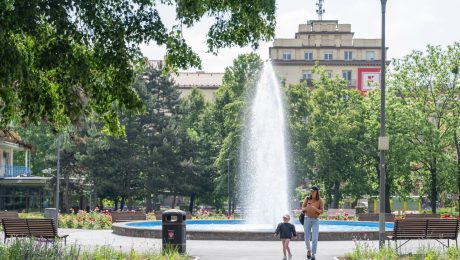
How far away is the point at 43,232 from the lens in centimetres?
2359

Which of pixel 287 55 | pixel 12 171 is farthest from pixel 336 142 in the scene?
pixel 287 55

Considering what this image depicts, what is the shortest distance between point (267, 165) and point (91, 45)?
26.4 meters

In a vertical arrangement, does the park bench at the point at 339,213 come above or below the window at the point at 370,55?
below

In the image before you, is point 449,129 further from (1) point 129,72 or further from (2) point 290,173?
(1) point 129,72

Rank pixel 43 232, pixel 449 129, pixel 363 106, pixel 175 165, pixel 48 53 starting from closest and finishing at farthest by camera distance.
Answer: pixel 48 53, pixel 43 232, pixel 449 129, pixel 363 106, pixel 175 165

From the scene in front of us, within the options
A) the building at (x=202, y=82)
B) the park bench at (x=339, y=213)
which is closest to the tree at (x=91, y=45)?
the park bench at (x=339, y=213)

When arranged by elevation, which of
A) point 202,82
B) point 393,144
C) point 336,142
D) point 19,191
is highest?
point 202,82

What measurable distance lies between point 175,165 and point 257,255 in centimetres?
5010

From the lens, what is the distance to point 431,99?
62.0 meters

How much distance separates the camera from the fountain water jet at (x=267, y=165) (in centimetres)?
3938

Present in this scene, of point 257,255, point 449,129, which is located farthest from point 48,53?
point 449,129

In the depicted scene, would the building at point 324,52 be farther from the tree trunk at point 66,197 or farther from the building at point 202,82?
the tree trunk at point 66,197

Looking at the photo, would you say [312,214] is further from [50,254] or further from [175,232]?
[50,254]

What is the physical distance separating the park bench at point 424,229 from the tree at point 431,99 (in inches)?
1359
